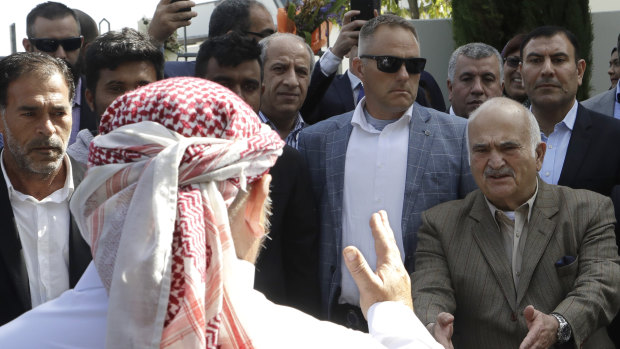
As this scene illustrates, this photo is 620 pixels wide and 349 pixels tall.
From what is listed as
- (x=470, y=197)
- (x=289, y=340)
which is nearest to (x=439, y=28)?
(x=470, y=197)

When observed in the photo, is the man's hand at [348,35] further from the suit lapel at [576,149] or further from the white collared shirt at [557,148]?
the suit lapel at [576,149]

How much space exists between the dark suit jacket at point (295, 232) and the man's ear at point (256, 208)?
199 cm

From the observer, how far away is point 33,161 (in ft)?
12.1

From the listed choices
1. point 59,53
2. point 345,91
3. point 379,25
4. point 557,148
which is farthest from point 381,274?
point 59,53

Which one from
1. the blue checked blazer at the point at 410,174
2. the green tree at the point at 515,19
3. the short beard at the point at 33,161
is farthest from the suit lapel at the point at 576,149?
the green tree at the point at 515,19

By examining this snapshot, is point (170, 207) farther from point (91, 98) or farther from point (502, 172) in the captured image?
point (91, 98)

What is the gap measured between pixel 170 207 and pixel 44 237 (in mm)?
2004

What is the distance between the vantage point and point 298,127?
5.21m

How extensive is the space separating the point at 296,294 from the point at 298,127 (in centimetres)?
141

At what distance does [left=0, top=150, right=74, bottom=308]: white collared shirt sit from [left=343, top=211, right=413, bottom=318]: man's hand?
1.76 metres

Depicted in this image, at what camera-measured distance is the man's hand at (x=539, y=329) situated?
3.65m

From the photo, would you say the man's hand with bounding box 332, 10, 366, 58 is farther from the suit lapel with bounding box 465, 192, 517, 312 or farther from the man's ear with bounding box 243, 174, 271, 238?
the man's ear with bounding box 243, 174, 271, 238

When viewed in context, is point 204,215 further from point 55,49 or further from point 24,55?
point 55,49

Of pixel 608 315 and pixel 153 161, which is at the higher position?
pixel 153 161
